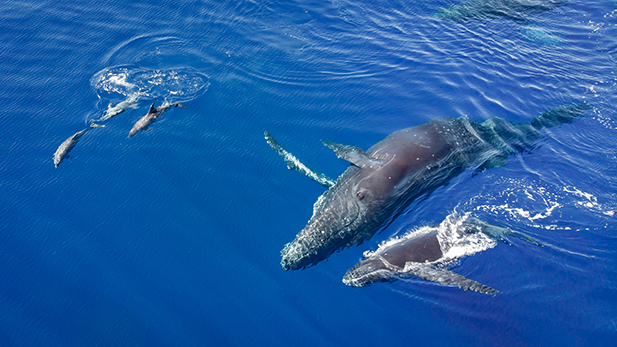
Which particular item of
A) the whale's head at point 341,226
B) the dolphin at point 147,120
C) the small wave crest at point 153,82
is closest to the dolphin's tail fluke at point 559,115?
the whale's head at point 341,226

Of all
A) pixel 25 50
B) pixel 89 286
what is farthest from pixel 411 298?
pixel 25 50

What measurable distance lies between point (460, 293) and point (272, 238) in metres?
5.47

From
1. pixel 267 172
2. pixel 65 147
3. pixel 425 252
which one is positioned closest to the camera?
pixel 425 252

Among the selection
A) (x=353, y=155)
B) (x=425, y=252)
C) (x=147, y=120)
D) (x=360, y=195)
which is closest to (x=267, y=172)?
(x=353, y=155)

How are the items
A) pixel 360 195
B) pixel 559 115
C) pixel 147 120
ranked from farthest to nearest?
pixel 559 115 < pixel 147 120 < pixel 360 195

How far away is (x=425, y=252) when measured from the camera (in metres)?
10.2

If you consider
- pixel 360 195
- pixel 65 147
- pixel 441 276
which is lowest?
pixel 65 147

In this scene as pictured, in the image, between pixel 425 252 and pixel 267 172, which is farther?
pixel 267 172

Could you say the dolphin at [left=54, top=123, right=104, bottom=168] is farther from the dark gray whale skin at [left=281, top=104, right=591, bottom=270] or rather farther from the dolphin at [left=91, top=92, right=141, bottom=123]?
the dark gray whale skin at [left=281, top=104, right=591, bottom=270]

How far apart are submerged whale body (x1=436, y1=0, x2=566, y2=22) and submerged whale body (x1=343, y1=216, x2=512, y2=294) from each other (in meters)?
13.7

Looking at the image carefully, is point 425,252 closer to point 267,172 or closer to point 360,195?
point 360,195

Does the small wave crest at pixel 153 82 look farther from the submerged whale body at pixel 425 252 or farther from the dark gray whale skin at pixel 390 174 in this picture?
the submerged whale body at pixel 425 252

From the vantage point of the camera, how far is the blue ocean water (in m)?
10.2

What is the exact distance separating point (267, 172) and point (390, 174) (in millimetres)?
4217
